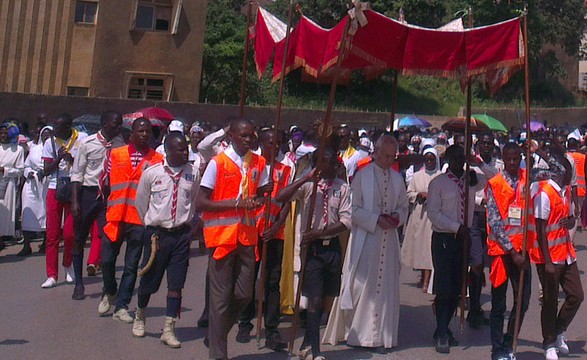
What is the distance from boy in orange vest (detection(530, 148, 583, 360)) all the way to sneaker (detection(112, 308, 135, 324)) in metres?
3.86

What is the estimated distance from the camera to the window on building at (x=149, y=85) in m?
29.6

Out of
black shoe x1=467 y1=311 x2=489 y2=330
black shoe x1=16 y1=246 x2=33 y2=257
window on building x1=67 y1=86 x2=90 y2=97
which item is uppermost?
window on building x1=67 y1=86 x2=90 y2=97

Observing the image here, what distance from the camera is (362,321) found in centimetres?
783

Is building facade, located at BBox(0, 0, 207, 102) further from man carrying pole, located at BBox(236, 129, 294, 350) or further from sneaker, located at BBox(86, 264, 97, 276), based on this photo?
man carrying pole, located at BBox(236, 129, 294, 350)

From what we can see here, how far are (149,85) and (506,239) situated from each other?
2376cm

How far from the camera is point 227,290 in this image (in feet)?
22.6

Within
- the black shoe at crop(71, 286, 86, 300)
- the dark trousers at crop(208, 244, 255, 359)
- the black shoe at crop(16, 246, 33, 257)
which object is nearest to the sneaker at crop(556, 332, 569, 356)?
the dark trousers at crop(208, 244, 255, 359)

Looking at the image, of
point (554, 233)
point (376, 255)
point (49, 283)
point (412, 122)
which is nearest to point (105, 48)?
point (412, 122)

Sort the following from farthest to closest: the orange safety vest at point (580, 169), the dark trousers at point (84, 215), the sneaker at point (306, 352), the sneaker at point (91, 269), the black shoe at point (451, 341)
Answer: the orange safety vest at point (580, 169)
the sneaker at point (91, 269)
the dark trousers at point (84, 215)
the black shoe at point (451, 341)
the sneaker at point (306, 352)

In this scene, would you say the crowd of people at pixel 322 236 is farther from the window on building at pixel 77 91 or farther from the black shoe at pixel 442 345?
the window on building at pixel 77 91

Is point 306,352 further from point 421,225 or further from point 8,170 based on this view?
point 8,170

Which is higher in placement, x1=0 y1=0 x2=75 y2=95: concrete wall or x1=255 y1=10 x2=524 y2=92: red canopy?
x1=0 y1=0 x2=75 y2=95: concrete wall

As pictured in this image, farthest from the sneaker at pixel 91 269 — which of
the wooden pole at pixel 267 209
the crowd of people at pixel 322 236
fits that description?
the wooden pole at pixel 267 209

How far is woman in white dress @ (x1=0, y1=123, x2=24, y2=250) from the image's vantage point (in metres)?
12.6
